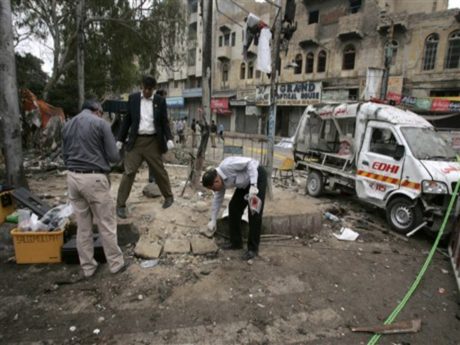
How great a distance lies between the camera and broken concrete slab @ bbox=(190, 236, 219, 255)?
13.6ft

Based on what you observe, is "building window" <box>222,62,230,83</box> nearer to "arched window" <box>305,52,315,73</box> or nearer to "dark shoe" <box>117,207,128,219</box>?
"arched window" <box>305,52,315,73</box>

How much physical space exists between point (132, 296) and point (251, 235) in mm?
1728

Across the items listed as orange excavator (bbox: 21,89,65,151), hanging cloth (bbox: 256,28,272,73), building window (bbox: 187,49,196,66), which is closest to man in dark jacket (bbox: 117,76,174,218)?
hanging cloth (bbox: 256,28,272,73)

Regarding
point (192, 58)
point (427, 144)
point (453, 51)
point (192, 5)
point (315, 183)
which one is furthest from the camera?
point (192, 58)

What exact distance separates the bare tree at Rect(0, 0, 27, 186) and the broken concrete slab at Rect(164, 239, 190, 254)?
11.3 ft

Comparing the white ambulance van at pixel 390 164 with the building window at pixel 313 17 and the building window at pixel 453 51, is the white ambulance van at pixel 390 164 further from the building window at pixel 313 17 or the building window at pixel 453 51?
the building window at pixel 313 17

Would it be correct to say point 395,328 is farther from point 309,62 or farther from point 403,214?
point 309,62

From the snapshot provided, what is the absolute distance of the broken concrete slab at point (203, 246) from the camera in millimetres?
4160

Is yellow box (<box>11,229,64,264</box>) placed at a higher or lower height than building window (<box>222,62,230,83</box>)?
lower

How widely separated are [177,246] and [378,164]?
14.6 feet

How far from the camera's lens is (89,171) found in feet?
A: 10.4

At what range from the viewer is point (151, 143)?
4.49 meters

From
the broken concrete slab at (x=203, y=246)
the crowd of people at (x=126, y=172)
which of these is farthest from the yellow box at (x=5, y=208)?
the broken concrete slab at (x=203, y=246)

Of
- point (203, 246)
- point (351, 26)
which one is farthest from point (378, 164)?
point (351, 26)
